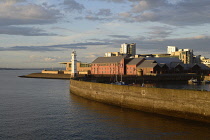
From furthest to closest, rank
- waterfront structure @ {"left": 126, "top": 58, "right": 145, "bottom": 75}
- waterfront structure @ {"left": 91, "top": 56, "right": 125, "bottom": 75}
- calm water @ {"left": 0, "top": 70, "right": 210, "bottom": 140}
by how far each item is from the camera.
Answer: waterfront structure @ {"left": 91, "top": 56, "right": 125, "bottom": 75}
waterfront structure @ {"left": 126, "top": 58, "right": 145, "bottom": 75}
calm water @ {"left": 0, "top": 70, "right": 210, "bottom": 140}

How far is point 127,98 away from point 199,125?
17512 mm

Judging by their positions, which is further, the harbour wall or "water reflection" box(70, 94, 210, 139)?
the harbour wall

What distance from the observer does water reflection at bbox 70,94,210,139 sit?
101 feet

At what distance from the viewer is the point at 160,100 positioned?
A: 41.3 m

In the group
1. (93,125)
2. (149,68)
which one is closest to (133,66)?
(149,68)

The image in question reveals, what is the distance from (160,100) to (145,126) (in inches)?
312

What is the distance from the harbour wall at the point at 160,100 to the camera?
115 ft

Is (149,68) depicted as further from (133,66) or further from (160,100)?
(160,100)

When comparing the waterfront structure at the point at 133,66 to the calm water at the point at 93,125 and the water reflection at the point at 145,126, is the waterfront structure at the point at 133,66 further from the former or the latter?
the water reflection at the point at 145,126

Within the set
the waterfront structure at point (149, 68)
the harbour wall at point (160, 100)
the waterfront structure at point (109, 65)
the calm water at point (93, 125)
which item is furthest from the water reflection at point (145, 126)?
the waterfront structure at point (109, 65)

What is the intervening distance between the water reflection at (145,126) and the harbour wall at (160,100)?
1.20m

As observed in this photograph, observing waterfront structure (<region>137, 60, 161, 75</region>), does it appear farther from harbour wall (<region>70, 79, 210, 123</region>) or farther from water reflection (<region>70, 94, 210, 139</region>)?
water reflection (<region>70, 94, 210, 139</region>)

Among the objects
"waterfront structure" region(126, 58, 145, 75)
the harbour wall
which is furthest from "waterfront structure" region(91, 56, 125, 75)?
the harbour wall

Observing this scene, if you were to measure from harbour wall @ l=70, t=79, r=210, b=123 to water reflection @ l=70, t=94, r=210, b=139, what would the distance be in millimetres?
1197
